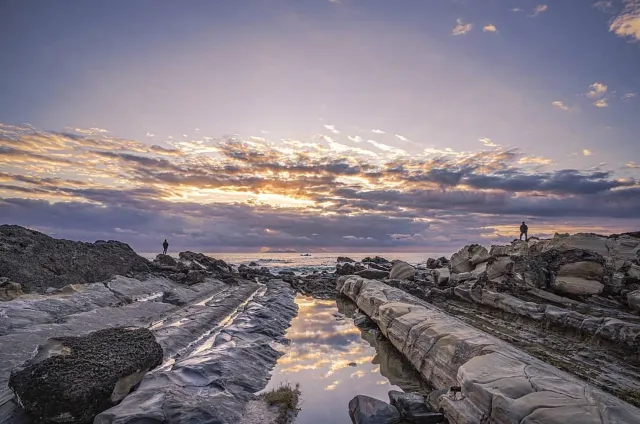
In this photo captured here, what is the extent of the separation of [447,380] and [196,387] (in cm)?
559

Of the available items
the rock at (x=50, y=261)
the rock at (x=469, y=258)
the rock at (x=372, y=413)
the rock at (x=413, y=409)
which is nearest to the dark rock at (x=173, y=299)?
the rock at (x=50, y=261)

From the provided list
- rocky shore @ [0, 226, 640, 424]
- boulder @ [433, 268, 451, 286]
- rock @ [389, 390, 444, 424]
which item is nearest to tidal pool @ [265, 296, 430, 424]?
rocky shore @ [0, 226, 640, 424]

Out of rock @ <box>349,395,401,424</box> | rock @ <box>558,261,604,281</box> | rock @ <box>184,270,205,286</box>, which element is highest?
rock @ <box>558,261,604,281</box>

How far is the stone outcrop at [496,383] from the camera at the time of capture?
520 cm

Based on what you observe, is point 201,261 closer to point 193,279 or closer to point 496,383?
point 193,279

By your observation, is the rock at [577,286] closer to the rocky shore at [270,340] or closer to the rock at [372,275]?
the rocky shore at [270,340]

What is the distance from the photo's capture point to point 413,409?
23.2 ft

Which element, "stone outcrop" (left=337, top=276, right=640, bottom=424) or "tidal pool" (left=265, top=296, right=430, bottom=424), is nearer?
"stone outcrop" (left=337, top=276, right=640, bottom=424)

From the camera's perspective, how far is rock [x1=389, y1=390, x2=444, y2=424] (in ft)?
22.6

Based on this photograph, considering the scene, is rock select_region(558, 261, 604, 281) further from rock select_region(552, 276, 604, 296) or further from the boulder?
the boulder

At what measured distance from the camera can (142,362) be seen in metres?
7.87

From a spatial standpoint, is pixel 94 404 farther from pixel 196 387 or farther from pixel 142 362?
pixel 196 387

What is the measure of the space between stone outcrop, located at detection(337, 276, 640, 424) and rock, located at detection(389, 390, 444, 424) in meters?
0.31

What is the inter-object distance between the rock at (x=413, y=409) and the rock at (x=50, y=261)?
16.6 metres
